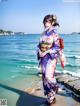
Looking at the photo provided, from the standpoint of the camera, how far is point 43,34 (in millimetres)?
3672

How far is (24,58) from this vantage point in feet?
19.6

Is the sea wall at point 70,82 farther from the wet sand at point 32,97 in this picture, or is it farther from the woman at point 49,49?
the woman at point 49,49

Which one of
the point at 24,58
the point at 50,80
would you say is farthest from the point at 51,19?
the point at 24,58

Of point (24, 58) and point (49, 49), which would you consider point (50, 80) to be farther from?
point (24, 58)

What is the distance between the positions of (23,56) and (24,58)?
0.05 meters

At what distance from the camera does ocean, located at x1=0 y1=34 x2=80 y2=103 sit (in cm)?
451

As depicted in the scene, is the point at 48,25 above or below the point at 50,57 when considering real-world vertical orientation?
above

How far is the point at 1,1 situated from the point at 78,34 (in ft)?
3.67

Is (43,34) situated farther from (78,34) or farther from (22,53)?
(22,53)

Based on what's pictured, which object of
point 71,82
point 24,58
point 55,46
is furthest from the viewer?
point 24,58

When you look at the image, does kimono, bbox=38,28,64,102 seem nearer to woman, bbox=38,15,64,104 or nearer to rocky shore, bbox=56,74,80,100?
woman, bbox=38,15,64,104

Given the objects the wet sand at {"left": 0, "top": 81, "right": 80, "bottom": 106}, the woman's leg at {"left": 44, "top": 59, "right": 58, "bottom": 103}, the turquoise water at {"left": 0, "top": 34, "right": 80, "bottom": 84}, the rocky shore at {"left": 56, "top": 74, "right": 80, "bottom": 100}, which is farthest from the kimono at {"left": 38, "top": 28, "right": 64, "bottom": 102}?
the rocky shore at {"left": 56, "top": 74, "right": 80, "bottom": 100}

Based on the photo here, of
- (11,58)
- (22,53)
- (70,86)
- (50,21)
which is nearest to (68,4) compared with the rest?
(50,21)

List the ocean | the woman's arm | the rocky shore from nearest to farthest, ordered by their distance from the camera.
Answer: the woman's arm < the rocky shore < the ocean
